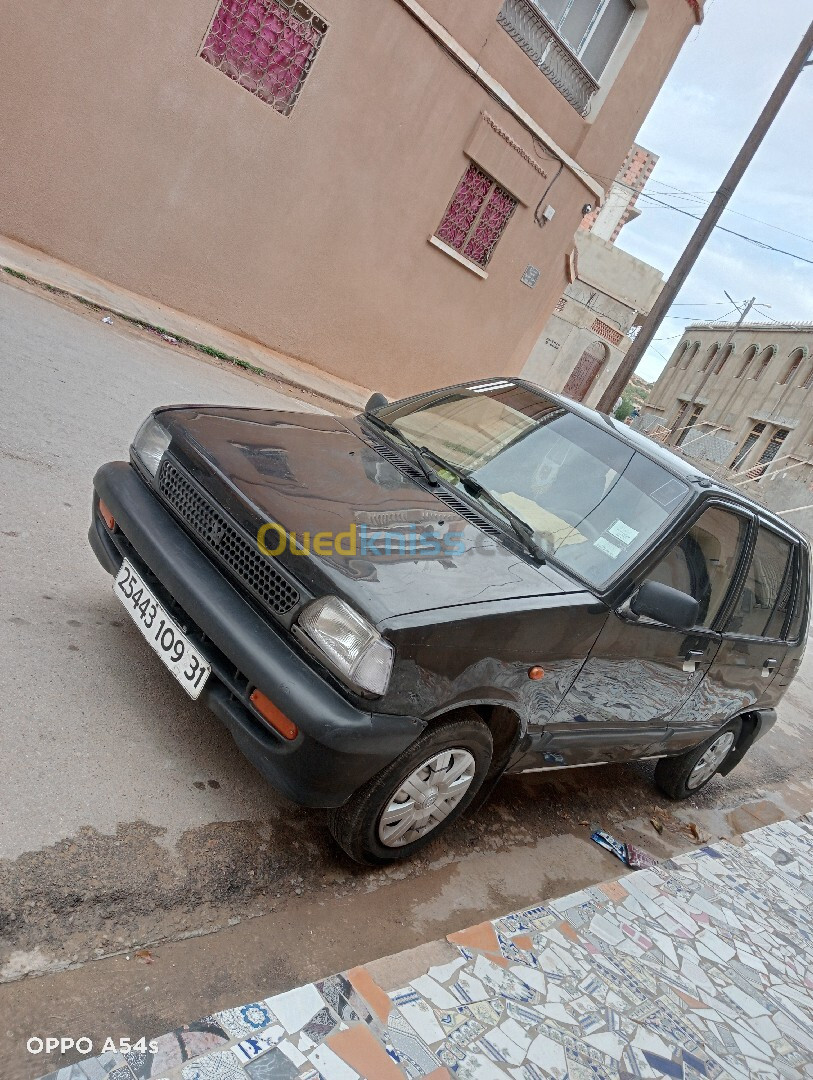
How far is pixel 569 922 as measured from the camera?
311 cm

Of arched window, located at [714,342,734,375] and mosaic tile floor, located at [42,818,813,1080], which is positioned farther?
arched window, located at [714,342,734,375]

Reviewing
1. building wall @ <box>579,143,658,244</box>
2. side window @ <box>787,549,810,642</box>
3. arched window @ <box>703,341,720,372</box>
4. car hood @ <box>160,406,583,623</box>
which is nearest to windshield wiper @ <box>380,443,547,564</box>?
car hood @ <box>160,406,583,623</box>

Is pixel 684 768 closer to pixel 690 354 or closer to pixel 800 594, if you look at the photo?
pixel 800 594

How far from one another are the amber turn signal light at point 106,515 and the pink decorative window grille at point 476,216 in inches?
403

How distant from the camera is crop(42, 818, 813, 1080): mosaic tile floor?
2.05m

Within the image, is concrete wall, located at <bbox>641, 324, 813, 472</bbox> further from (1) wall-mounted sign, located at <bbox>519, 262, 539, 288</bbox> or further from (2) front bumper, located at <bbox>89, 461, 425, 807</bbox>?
(2) front bumper, located at <bbox>89, 461, 425, 807</bbox>

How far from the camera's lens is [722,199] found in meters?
12.9

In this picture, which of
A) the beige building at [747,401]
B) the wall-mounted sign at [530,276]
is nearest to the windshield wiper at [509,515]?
the wall-mounted sign at [530,276]

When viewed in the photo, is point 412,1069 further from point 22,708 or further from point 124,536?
point 124,536

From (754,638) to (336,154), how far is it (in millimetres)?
8765

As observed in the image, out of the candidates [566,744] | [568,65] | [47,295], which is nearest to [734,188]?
[568,65]

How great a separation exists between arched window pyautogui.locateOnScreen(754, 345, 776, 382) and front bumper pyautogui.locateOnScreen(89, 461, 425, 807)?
42053 mm

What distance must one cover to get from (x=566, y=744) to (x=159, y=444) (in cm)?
210

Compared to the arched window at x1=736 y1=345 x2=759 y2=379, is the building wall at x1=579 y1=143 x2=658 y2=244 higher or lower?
higher
